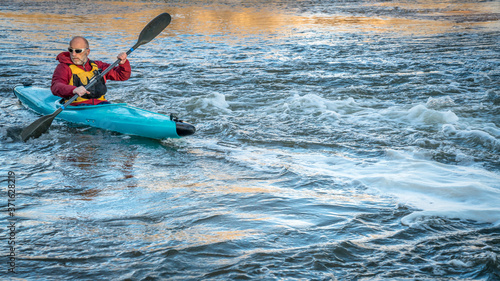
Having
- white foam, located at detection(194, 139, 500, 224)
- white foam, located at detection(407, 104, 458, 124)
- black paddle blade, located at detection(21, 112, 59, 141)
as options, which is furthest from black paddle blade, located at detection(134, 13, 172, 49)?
white foam, located at detection(407, 104, 458, 124)

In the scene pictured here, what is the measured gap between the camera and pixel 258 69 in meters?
9.98

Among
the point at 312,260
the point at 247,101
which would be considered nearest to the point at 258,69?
the point at 247,101

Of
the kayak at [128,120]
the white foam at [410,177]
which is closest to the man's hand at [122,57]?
the kayak at [128,120]

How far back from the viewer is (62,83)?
550 cm

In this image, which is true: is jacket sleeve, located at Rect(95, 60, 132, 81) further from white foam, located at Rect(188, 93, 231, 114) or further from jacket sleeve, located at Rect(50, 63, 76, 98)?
white foam, located at Rect(188, 93, 231, 114)

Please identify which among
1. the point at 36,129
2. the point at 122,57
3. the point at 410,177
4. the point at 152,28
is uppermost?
the point at 152,28

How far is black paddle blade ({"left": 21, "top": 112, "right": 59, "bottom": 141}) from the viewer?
5203 millimetres

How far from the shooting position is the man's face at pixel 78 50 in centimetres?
541

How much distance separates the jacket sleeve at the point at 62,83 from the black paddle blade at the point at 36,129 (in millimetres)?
329

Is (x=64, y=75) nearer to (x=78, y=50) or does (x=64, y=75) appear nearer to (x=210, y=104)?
(x=78, y=50)

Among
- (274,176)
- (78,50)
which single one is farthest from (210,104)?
(274,176)

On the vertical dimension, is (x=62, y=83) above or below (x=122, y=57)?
below

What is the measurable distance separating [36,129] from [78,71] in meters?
0.87

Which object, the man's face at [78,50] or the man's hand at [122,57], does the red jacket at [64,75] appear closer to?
the man's face at [78,50]
